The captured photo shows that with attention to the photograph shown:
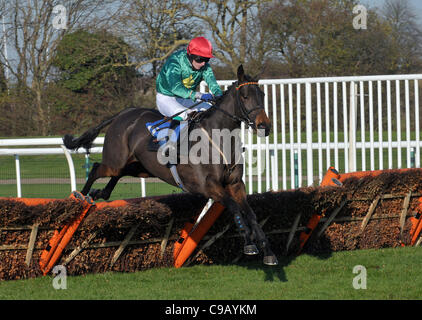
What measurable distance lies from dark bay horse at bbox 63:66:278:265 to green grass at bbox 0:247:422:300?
0.84 feet

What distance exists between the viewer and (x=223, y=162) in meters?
4.75

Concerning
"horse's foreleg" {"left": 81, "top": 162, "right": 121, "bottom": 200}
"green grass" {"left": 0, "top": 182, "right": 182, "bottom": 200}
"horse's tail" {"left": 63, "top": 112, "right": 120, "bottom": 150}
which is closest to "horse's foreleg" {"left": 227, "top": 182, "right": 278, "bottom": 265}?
"horse's foreleg" {"left": 81, "top": 162, "right": 121, "bottom": 200}

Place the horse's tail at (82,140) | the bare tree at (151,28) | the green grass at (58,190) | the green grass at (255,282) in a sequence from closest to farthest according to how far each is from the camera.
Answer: the green grass at (255,282) < the horse's tail at (82,140) < the green grass at (58,190) < the bare tree at (151,28)

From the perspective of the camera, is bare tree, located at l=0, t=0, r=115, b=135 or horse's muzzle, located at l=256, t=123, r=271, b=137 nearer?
horse's muzzle, located at l=256, t=123, r=271, b=137

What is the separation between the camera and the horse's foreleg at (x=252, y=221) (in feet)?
14.4

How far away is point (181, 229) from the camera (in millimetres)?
5125

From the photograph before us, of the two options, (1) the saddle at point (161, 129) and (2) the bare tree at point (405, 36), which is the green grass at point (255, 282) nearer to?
(1) the saddle at point (161, 129)

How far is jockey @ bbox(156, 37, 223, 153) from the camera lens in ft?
16.4

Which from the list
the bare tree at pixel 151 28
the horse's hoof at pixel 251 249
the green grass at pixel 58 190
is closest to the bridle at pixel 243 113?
the horse's hoof at pixel 251 249

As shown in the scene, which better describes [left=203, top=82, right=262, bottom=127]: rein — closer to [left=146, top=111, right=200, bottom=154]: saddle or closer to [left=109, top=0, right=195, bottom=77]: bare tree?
[left=146, top=111, right=200, bottom=154]: saddle

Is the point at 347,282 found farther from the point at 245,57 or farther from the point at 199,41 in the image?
the point at 245,57

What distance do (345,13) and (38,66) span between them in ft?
28.2
